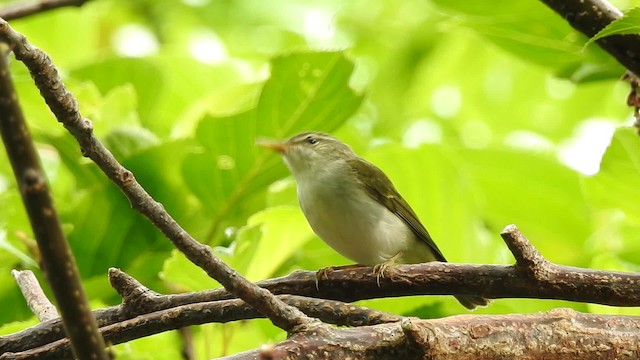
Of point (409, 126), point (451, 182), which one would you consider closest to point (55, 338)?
point (451, 182)

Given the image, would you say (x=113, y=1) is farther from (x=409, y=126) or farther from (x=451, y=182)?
(x=451, y=182)

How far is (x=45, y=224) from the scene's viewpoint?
0.56 m

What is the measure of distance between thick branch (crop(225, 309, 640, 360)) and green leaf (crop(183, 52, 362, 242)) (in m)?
0.67

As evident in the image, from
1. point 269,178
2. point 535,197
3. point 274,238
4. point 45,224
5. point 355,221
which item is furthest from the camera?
point 355,221

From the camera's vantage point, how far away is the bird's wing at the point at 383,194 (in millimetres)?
2094

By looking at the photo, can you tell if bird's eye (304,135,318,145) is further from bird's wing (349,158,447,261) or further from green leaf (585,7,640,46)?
green leaf (585,7,640,46)

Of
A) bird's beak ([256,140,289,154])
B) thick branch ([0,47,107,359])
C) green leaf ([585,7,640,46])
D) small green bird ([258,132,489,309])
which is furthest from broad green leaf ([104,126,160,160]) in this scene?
thick branch ([0,47,107,359])

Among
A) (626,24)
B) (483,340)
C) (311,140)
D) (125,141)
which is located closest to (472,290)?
(483,340)

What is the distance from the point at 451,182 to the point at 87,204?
0.68 metres

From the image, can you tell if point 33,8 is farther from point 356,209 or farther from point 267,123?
point 356,209

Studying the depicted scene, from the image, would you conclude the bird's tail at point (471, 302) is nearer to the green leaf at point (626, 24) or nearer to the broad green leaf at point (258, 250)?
the broad green leaf at point (258, 250)

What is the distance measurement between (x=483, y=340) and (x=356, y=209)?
1.14 metres

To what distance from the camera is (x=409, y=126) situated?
8.81 feet

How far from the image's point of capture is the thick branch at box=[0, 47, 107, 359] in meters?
0.53
